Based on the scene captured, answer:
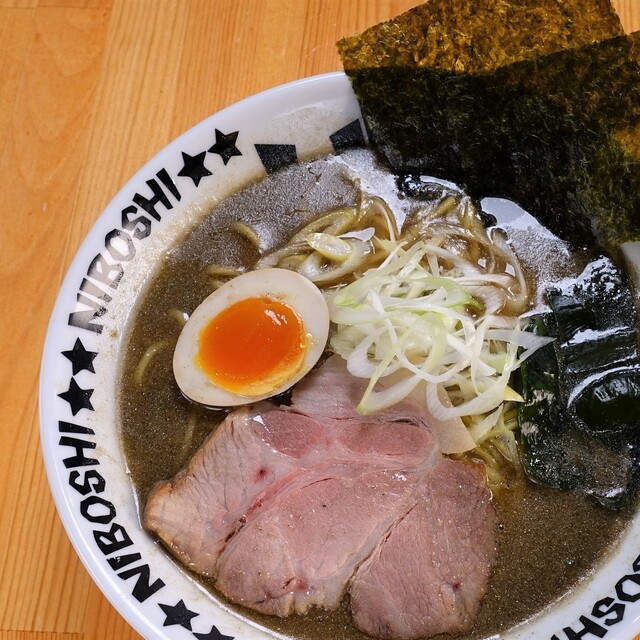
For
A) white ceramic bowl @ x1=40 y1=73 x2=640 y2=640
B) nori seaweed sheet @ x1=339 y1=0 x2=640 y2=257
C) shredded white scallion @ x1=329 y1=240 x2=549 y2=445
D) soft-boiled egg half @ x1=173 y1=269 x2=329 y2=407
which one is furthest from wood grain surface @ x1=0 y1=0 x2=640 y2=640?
shredded white scallion @ x1=329 y1=240 x2=549 y2=445

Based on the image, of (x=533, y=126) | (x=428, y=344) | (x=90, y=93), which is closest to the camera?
(x=428, y=344)

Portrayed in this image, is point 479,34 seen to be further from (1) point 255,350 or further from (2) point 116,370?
(2) point 116,370

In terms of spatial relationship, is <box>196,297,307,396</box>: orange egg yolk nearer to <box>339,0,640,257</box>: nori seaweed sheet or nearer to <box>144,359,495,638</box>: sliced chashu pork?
<box>144,359,495,638</box>: sliced chashu pork

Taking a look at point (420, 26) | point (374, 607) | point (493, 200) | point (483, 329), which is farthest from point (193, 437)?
point (420, 26)

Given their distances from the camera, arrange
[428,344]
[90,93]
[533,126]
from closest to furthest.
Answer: [428,344] → [533,126] → [90,93]

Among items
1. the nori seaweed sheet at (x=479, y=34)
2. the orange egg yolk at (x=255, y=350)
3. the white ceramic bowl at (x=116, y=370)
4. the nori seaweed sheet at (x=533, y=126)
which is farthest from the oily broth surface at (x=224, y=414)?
the nori seaweed sheet at (x=479, y=34)

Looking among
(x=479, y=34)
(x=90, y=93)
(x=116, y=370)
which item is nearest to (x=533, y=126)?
(x=479, y=34)

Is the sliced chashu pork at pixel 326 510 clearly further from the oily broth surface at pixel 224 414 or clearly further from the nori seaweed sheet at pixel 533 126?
the nori seaweed sheet at pixel 533 126
